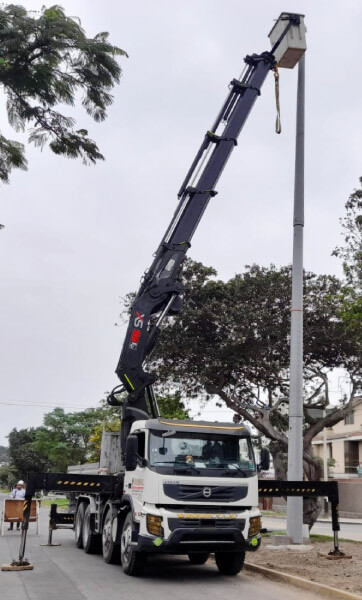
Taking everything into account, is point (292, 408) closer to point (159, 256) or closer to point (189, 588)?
point (159, 256)

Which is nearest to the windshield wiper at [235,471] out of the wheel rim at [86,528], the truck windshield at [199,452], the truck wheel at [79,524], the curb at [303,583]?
the truck windshield at [199,452]

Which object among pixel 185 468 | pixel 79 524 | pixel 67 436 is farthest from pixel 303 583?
pixel 67 436

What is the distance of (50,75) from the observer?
32.3 ft

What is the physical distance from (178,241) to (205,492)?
245 inches

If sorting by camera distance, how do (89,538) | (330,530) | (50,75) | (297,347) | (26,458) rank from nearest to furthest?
(50,75), (89,538), (297,347), (330,530), (26,458)

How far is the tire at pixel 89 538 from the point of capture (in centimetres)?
1408

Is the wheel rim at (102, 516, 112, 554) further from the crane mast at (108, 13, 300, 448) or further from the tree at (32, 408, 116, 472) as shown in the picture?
the tree at (32, 408, 116, 472)

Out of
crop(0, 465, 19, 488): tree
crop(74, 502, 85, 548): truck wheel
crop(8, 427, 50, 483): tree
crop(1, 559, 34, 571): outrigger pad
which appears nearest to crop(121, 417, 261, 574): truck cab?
crop(1, 559, 34, 571): outrigger pad

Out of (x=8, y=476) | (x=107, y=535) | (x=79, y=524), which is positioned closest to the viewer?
(x=107, y=535)

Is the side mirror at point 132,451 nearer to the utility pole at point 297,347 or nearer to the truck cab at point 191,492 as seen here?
the truck cab at point 191,492

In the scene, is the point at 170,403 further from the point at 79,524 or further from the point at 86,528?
the point at 86,528

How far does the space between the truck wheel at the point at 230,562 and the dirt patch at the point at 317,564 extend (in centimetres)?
68

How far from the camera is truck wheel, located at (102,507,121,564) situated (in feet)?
39.2

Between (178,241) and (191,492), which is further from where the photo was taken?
(178,241)
